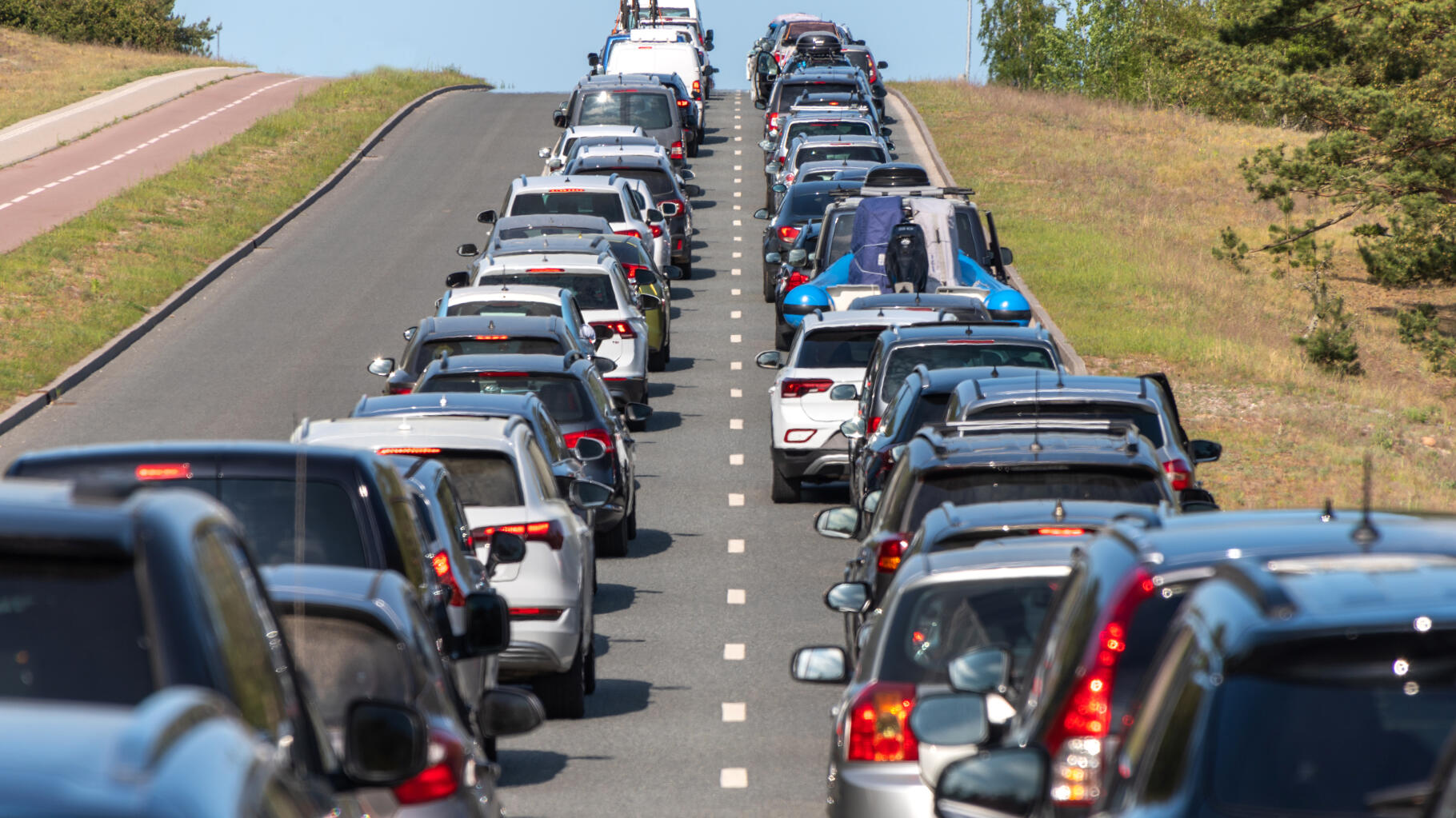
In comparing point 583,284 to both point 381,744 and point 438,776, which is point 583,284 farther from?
point 381,744

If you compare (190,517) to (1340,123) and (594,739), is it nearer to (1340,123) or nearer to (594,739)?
(594,739)

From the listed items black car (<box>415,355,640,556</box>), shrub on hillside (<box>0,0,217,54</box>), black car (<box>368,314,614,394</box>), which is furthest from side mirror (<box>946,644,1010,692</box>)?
shrub on hillside (<box>0,0,217,54</box>)

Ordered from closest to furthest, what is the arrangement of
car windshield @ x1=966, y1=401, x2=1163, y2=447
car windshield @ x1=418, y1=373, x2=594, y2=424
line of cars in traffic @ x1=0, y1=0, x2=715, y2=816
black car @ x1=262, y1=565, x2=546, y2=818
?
1. line of cars in traffic @ x1=0, y1=0, x2=715, y2=816
2. black car @ x1=262, y1=565, x2=546, y2=818
3. car windshield @ x1=966, y1=401, x2=1163, y2=447
4. car windshield @ x1=418, y1=373, x2=594, y2=424

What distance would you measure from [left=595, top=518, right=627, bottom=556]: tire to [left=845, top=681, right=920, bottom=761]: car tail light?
32.9ft

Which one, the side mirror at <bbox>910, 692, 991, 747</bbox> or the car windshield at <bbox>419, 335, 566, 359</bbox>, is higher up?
the side mirror at <bbox>910, 692, 991, 747</bbox>

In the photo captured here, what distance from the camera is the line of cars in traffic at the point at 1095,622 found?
3756 mm

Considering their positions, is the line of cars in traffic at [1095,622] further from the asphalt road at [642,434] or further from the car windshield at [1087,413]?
the asphalt road at [642,434]

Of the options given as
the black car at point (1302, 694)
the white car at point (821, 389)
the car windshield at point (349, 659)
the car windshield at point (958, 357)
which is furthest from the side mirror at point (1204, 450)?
the black car at point (1302, 694)

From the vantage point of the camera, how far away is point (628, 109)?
4334cm

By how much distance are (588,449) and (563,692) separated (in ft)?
12.2

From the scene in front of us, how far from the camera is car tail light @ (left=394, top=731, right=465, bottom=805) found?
5.60 meters

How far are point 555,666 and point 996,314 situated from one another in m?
10.5

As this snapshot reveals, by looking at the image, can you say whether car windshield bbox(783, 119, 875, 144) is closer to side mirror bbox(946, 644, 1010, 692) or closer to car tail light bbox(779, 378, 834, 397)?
car tail light bbox(779, 378, 834, 397)

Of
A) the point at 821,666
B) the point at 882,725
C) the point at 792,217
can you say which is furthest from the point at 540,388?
the point at 792,217
